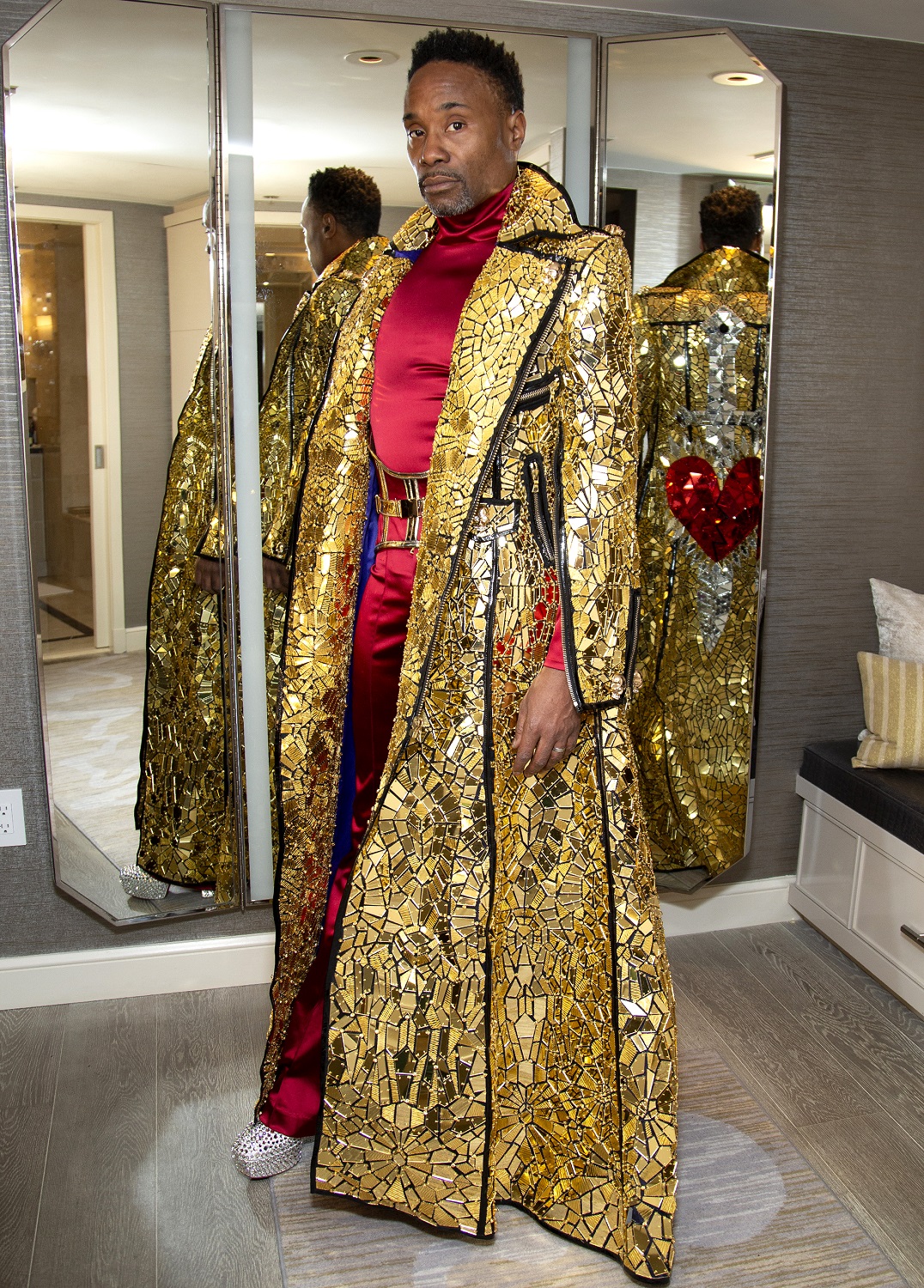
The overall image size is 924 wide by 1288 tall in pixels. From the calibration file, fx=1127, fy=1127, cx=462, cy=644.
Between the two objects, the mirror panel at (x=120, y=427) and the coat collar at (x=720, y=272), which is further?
the coat collar at (x=720, y=272)

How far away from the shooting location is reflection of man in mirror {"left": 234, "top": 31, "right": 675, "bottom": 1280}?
5.24 ft

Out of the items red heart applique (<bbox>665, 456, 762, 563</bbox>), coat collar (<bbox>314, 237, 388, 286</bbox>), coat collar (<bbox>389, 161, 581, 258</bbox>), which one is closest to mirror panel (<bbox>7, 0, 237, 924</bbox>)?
coat collar (<bbox>314, 237, 388, 286</bbox>)

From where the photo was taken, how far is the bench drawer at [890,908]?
2412mm

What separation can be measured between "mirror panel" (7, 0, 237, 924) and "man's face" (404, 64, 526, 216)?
0.66m

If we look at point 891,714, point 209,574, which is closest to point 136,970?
point 209,574

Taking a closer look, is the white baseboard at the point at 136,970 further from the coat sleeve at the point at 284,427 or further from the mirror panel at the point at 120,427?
the coat sleeve at the point at 284,427

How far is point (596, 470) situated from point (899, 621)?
54.0 inches

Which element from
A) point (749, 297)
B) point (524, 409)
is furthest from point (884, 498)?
point (524, 409)

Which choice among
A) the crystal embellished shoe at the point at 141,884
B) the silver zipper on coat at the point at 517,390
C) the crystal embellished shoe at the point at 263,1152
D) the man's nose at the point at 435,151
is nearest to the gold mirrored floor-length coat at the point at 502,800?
the silver zipper on coat at the point at 517,390

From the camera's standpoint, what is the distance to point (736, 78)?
2299mm

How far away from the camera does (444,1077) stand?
1.69 m

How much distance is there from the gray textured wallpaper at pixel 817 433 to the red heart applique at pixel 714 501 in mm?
152

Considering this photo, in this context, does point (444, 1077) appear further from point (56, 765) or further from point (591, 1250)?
point (56, 765)

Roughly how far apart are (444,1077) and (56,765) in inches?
42.3
